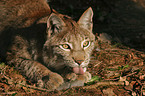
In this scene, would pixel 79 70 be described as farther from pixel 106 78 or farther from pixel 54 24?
pixel 54 24

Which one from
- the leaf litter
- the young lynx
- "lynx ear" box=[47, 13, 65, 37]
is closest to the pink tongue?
the young lynx

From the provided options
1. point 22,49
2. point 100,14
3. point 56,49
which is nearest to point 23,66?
point 22,49

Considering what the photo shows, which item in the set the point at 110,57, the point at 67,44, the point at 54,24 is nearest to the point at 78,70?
the point at 67,44

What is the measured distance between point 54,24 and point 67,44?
40 cm

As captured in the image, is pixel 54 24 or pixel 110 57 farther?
pixel 110 57

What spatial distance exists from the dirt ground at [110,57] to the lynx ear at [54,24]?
0.94 m

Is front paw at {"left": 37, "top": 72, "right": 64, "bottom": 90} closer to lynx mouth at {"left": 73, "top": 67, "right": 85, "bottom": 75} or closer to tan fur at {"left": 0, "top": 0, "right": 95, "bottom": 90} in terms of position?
tan fur at {"left": 0, "top": 0, "right": 95, "bottom": 90}

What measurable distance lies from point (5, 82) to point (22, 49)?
831mm

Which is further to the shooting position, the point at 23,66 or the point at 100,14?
the point at 100,14

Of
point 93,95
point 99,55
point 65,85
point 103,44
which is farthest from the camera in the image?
point 103,44

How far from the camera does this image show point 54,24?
3416 millimetres

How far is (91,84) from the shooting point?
3.26m

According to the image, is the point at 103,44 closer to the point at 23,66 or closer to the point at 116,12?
the point at 23,66

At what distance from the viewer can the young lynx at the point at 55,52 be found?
129 inches
